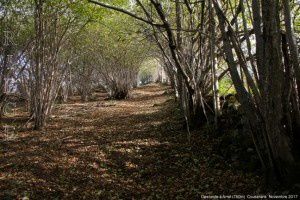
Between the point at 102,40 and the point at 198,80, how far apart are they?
14.6m

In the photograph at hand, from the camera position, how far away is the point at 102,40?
78.1 feet

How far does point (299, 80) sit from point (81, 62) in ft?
86.5

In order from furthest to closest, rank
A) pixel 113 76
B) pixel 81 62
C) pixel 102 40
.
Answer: pixel 81 62, pixel 113 76, pixel 102 40

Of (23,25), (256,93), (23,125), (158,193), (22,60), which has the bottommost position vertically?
(158,193)

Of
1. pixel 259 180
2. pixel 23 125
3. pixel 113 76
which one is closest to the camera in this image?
pixel 259 180

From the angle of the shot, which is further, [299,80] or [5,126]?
[5,126]

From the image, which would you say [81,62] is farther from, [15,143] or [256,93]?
[256,93]

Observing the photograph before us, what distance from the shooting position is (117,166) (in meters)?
8.22

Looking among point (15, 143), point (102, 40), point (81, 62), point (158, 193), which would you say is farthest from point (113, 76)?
point (158, 193)

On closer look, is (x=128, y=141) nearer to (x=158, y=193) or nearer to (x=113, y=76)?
(x=158, y=193)

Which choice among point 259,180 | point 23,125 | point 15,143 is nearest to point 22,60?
point 23,125

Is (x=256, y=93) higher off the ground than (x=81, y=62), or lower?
lower

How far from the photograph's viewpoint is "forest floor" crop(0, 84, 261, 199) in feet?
21.5

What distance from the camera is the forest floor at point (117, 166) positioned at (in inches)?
258
